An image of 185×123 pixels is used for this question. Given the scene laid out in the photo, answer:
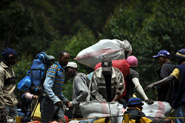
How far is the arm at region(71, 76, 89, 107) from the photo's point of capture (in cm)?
642

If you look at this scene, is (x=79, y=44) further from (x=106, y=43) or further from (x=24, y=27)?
(x=106, y=43)

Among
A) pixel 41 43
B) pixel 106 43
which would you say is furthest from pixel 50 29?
pixel 106 43

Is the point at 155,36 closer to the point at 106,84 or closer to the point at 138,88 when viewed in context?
the point at 138,88

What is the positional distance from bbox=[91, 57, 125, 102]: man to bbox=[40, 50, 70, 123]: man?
0.60 meters

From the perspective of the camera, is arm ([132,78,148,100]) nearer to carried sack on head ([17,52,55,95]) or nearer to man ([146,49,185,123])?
man ([146,49,185,123])

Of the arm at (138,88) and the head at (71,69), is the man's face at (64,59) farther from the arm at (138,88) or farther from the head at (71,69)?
the arm at (138,88)

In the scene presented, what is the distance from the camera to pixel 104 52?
7.30 metres

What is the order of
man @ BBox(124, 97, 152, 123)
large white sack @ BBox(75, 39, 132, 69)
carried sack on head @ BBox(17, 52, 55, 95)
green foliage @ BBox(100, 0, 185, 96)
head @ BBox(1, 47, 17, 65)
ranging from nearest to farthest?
man @ BBox(124, 97, 152, 123)
head @ BBox(1, 47, 17, 65)
carried sack on head @ BBox(17, 52, 55, 95)
large white sack @ BBox(75, 39, 132, 69)
green foliage @ BBox(100, 0, 185, 96)

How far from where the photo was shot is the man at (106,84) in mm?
6062

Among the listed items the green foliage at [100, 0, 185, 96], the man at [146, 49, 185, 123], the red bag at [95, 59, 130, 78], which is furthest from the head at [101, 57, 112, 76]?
the green foliage at [100, 0, 185, 96]

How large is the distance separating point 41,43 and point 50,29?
296 cm

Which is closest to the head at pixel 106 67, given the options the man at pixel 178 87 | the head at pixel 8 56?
the man at pixel 178 87

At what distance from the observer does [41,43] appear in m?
26.8

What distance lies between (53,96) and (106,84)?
872 millimetres
